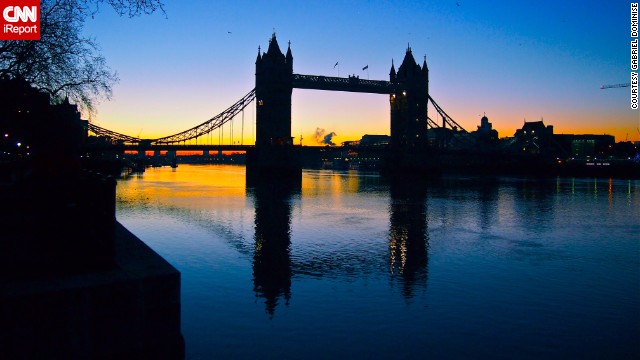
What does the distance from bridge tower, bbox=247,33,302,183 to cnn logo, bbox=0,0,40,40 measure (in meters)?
78.7

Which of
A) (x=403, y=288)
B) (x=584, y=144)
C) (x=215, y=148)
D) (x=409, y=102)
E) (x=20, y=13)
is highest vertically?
(x=409, y=102)

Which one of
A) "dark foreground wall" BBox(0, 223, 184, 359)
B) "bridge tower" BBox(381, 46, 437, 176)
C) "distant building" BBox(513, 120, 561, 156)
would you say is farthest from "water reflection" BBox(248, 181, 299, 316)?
"distant building" BBox(513, 120, 561, 156)

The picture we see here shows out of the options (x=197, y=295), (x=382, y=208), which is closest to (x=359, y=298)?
(x=197, y=295)

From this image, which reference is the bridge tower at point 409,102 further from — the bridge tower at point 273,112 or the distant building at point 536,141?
the distant building at point 536,141

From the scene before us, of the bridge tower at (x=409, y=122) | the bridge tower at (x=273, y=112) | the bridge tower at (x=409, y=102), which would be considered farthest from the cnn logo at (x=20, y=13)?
the bridge tower at (x=409, y=102)

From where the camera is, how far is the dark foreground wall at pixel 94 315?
5.33 meters

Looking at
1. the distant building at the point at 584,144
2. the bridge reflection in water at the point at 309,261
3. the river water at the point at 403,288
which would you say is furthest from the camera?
the distant building at the point at 584,144

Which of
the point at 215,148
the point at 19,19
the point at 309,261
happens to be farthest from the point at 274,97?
the point at 309,261

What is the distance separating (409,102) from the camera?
376 ft

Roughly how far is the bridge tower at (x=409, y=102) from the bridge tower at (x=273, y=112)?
25.0 m

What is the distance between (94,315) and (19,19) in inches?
419

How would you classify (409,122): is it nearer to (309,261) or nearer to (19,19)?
(309,261)

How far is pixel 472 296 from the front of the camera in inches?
418

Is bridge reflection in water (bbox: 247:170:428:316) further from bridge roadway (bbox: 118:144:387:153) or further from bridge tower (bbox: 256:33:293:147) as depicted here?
bridge tower (bbox: 256:33:293:147)
